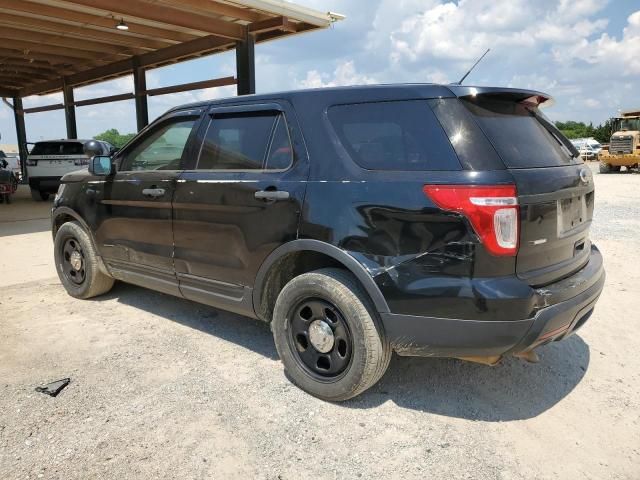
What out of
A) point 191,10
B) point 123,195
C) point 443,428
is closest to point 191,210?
point 123,195

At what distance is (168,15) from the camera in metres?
9.51

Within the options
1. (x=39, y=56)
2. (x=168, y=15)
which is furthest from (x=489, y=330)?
(x=39, y=56)

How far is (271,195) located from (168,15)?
782 cm

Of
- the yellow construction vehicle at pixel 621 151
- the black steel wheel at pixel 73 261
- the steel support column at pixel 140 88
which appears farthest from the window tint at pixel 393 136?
the yellow construction vehicle at pixel 621 151

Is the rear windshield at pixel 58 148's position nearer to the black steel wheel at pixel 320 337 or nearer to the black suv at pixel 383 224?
the black suv at pixel 383 224

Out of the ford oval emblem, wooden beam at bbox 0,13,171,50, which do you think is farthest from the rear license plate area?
wooden beam at bbox 0,13,171,50

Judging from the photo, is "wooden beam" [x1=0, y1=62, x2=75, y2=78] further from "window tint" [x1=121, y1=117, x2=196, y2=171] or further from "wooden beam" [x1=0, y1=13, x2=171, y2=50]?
"window tint" [x1=121, y1=117, x2=196, y2=171]

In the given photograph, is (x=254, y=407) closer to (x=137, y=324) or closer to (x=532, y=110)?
(x=137, y=324)

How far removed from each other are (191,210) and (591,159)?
40108 mm

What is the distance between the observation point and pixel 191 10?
930 cm

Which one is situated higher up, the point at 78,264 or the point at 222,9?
the point at 222,9

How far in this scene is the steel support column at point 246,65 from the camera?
415 inches

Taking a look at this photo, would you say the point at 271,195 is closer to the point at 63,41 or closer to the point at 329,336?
the point at 329,336

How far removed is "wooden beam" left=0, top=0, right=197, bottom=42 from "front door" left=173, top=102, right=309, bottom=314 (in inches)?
304
